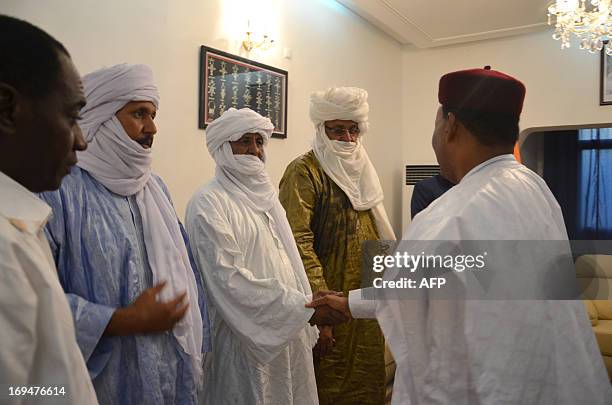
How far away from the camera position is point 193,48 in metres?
3.49

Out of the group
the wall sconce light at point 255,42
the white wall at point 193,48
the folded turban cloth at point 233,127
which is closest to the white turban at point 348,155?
the folded turban cloth at point 233,127

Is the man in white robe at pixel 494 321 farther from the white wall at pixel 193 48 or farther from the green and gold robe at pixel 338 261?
the white wall at pixel 193 48

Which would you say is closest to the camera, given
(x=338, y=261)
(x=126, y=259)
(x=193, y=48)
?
(x=126, y=259)

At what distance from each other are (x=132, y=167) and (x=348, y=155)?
4.81 feet

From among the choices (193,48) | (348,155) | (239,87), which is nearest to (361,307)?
(348,155)

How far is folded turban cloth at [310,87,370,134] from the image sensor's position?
2.89m

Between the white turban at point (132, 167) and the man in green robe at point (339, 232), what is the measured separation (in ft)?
3.17

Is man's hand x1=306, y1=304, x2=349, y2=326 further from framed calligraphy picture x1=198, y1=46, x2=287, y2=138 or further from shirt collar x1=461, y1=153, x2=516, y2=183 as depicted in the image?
framed calligraphy picture x1=198, y1=46, x2=287, y2=138

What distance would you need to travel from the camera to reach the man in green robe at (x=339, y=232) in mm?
2711

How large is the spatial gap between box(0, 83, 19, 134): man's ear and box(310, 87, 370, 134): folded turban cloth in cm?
215

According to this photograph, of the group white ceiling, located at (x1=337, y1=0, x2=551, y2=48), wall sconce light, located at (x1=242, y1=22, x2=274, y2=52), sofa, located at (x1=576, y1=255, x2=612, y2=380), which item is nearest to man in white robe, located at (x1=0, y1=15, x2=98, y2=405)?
wall sconce light, located at (x1=242, y1=22, x2=274, y2=52)

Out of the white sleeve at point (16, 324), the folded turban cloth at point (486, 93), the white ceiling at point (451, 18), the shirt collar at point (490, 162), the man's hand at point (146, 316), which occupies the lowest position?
the man's hand at point (146, 316)

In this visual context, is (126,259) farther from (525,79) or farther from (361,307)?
(525,79)

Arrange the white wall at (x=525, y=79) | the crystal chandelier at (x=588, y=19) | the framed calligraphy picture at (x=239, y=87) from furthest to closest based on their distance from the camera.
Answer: the white wall at (x=525, y=79) < the crystal chandelier at (x=588, y=19) < the framed calligraphy picture at (x=239, y=87)
